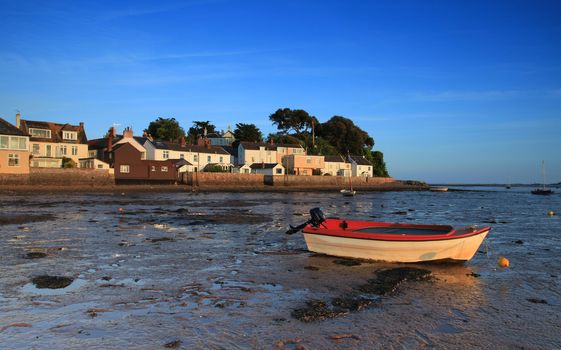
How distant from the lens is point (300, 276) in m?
11.9

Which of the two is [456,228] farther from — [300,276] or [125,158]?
[125,158]

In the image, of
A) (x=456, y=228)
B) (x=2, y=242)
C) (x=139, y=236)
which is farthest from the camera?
(x=139, y=236)

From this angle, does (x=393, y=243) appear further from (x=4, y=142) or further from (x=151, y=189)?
(x=4, y=142)

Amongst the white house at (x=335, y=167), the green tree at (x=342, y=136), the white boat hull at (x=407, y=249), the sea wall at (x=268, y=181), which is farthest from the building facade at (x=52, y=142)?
the green tree at (x=342, y=136)

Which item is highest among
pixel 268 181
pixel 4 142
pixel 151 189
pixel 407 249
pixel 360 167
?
pixel 4 142

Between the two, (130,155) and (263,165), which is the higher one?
(130,155)

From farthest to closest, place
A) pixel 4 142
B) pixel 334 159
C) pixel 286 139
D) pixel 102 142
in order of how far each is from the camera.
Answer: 1. pixel 286 139
2. pixel 334 159
3. pixel 102 142
4. pixel 4 142

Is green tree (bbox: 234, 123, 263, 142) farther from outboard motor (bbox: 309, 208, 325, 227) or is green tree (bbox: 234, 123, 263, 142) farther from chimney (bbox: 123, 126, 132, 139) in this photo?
outboard motor (bbox: 309, 208, 325, 227)

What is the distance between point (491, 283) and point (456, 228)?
2999mm

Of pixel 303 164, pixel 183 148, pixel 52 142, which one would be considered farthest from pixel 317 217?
pixel 303 164

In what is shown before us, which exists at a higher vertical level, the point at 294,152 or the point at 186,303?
the point at 294,152

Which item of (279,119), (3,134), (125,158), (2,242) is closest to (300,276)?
(2,242)

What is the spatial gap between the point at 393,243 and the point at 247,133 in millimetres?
89662

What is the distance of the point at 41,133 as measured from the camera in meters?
63.1
